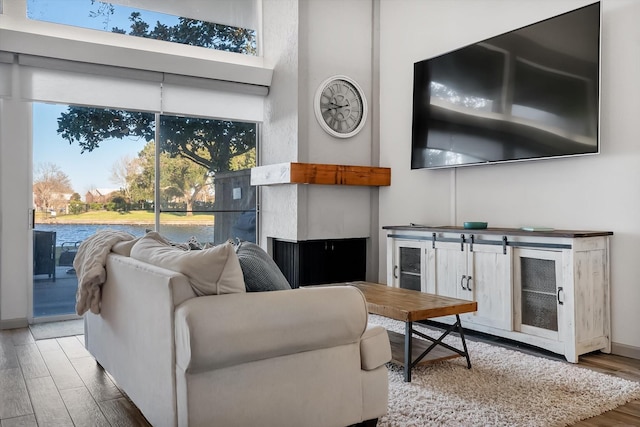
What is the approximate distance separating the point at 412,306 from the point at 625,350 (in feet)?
5.32

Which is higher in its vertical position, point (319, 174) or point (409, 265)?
point (319, 174)

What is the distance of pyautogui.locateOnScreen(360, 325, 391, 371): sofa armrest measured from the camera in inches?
83.0

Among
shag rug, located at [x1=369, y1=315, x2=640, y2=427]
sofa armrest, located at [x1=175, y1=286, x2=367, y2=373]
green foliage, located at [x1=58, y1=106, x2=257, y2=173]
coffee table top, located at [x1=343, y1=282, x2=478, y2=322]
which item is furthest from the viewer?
green foliage, located at [x1=58, y1=106, x2=257, y2=173]

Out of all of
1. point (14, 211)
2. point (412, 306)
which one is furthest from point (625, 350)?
point (14, 211)

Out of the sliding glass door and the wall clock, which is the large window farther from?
the wall clock

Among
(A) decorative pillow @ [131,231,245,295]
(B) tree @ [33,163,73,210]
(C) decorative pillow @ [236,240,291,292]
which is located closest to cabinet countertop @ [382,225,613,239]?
(C) decorative pillow @ [236,240,291,292]

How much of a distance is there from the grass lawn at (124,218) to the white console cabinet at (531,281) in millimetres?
2463

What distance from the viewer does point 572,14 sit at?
11.2 feet

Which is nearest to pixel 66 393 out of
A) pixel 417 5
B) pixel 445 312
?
pixel 445 312

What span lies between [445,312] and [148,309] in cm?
164

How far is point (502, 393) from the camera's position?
101 inches

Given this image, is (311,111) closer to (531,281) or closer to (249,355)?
(531,281)

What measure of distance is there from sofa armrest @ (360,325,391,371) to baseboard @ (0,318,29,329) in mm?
3436

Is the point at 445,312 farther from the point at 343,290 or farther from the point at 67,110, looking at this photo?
the point at 67,110
